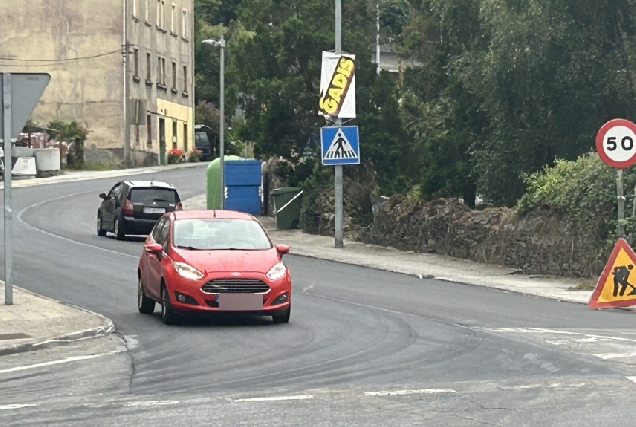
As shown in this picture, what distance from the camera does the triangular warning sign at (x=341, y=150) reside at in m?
34.0

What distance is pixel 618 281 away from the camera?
1881cm

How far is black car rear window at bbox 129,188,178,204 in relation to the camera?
36.0m

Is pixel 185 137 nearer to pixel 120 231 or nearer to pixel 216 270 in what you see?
pixel 120 231

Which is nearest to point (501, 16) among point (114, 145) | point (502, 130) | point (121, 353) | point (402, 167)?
point (502, 130)

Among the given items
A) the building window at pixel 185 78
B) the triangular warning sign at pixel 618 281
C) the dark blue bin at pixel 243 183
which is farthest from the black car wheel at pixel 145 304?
the building window at pixel 185 78

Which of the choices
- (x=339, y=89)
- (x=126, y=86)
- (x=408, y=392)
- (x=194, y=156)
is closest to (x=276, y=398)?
(x=408, y=392)

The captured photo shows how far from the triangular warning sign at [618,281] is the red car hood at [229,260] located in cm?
479

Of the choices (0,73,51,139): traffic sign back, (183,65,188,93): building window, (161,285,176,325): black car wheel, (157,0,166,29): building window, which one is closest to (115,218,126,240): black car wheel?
(0,73,51,139): traffic sign back

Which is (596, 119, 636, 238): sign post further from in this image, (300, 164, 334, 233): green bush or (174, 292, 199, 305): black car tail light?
(300, 164, 334, 233): green bush

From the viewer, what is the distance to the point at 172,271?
663 inches

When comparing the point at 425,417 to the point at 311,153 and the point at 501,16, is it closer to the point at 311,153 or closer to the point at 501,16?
the point at 501,16

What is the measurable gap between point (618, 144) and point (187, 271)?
6.61m

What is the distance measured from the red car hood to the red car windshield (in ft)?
0.95

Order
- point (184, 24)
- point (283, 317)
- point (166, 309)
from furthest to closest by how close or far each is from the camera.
→ point (184, 24) < point (283, 317) < point (166, 309)
